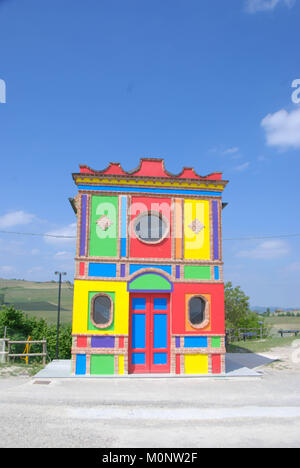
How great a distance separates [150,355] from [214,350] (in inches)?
94.9

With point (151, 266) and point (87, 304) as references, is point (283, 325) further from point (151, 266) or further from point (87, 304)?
point (87, 304)

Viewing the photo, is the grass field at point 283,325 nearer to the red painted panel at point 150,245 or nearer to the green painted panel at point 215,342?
the green painted panel at point 215,342

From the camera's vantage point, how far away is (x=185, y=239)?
14383 mm

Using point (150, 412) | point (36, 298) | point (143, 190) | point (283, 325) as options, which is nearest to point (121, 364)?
point (150, 412)

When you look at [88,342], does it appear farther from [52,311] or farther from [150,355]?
[52,311]

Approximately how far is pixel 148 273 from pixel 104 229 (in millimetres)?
2400

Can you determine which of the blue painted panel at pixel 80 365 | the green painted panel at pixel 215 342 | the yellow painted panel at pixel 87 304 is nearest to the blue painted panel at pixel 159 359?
the yellow painted panel at pixel 87 304

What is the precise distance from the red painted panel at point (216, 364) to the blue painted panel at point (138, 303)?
3.23m

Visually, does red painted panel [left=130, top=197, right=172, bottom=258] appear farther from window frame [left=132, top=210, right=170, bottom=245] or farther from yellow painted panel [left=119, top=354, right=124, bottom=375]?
yellow painted panel [left=119, top=354, right=124, bottom=375]

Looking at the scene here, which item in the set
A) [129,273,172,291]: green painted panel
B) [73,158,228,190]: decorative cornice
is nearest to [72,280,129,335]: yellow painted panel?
[129,273,172,291]: green painted panel

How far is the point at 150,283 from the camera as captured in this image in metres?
13.8

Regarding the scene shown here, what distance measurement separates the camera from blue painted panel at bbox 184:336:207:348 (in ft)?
44.5

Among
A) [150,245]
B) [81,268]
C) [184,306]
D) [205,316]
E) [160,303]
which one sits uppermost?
[150,245]

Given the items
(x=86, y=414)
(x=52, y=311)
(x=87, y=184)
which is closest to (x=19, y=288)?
(x=52, y=311)
